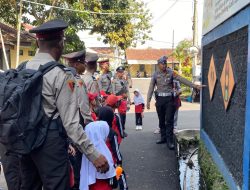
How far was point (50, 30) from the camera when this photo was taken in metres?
2.85

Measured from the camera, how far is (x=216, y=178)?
4008 mm

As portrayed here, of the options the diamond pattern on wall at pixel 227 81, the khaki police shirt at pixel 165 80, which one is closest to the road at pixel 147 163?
the khaki police shirt at pixel 165 80

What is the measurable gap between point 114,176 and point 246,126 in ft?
5.26

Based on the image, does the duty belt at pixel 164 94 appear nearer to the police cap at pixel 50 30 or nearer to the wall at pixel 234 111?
the wall at pixel 234 111

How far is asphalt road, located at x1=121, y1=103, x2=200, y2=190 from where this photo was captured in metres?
5.44

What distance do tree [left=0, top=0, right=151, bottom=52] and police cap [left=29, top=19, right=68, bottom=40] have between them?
1416 centimetres

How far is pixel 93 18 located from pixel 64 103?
20.6 m

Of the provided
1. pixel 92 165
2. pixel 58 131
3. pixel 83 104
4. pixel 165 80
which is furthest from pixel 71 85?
pixel 165 80

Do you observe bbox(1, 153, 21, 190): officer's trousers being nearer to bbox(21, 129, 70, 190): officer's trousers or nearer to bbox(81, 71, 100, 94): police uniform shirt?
bbox(21, 129, 70, 190): officer's trousers

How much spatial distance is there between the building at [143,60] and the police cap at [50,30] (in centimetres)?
6401

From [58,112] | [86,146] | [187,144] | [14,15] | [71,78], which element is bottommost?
[187,144]

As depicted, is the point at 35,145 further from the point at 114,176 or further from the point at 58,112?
the point at 114,176

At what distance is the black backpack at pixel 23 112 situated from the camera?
8.46ft

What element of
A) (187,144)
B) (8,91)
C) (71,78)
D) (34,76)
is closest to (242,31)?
(71,78)
